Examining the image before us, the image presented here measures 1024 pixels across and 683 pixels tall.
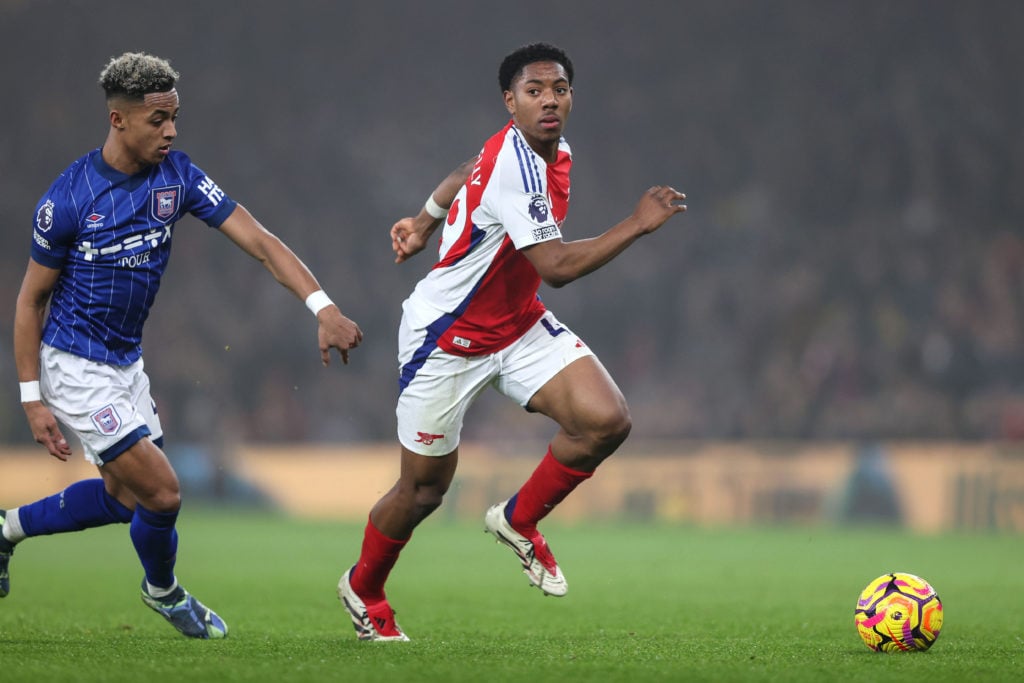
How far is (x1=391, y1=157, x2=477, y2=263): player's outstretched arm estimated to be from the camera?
5926 mm

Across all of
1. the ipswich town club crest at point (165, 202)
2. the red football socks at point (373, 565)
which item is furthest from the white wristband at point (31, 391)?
the red football socks at point (373, 565)

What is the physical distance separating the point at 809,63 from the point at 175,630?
1738 centimetres

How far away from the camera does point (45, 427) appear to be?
5395mm

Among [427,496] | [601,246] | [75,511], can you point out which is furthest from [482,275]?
[75,511]

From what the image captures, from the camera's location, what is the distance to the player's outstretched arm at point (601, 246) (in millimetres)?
4969

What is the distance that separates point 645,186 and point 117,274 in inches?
628

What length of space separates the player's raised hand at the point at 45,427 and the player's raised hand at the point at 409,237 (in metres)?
1.68

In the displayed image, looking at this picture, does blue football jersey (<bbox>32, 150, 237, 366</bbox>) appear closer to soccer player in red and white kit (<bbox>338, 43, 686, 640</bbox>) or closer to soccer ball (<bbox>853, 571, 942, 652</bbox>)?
soccer player in red and white kit (<bbox>338, 43, 686, 640</bbox>)

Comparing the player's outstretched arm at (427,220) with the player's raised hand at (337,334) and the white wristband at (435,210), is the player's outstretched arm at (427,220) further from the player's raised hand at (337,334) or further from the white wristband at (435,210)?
the player's raised hand at (337,334)

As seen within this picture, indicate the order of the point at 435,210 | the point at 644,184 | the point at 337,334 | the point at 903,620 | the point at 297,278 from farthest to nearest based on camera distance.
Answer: the point at 644,184 → the point at 435,210 → the point at 297,278 → the point at 903,620 → the point at 337,334

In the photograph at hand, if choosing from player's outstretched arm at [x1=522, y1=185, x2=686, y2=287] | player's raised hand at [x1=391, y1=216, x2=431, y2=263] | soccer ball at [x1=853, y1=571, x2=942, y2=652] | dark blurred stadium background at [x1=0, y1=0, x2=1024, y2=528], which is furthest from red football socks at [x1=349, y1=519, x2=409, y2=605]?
dark blurred stadium background at [x1=0, y1=0, x2=1024, y2=528]

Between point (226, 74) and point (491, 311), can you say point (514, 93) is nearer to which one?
point (491, 311)

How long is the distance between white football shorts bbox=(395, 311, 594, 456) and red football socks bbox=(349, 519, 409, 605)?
0.49 meters

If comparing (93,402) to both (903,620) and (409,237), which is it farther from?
(903,620)
